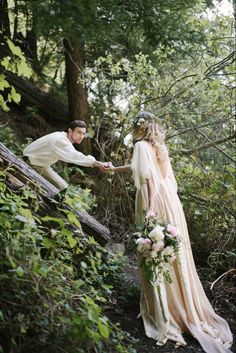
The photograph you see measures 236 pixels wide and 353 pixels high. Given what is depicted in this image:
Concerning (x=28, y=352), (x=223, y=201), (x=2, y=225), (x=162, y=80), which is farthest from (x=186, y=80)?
(x=28, y=352)

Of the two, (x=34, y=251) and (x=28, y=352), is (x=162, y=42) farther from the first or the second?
(x=28, y=352)

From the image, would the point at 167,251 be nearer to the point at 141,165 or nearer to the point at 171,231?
the point at 171,231

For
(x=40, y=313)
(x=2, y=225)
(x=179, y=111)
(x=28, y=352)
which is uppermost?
(x=179, y=111)

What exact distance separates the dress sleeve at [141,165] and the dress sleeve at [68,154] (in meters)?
0.63

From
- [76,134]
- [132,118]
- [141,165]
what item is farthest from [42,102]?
[141,165]

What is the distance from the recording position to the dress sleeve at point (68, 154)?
5.45 meters

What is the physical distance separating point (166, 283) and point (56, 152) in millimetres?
2059

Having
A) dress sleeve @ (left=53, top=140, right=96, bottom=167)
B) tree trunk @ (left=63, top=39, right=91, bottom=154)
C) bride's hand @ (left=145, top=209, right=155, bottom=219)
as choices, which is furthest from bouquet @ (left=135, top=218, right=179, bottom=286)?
tree trunk @ (left=63, top=39, right=91, bottom=154)

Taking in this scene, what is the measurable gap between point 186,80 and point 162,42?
0.80m

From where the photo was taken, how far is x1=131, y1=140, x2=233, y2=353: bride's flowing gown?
4.88 m

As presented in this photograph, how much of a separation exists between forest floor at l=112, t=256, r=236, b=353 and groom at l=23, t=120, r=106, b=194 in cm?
157

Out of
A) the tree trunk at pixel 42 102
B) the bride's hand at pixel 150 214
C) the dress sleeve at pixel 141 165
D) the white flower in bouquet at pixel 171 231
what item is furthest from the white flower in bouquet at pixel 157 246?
the tree trunk at pixel 42 102

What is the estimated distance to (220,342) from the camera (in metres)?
4.79

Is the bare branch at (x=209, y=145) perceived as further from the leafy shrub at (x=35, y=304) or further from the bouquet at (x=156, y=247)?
the leafy shrub at (x=35, y=304)
